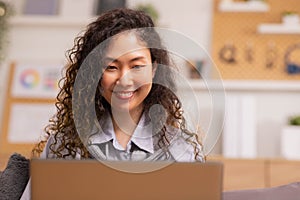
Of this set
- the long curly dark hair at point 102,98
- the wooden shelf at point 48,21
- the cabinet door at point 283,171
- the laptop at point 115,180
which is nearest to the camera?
the laptop at point 115,180

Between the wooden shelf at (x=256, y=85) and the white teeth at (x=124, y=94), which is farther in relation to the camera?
the wooden shelf at (x=256, y=85)

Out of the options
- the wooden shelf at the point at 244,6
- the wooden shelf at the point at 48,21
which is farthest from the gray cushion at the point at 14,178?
the wooden shelf at the point at 244,6

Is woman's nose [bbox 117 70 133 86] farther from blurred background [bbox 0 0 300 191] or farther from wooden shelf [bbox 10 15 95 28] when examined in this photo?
wooden shelf [bbox 10 15 95 28]

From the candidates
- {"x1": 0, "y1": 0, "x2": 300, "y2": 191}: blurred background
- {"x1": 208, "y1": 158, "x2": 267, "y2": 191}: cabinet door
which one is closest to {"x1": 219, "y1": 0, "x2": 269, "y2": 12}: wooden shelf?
{"x1": 0, "y1": 0, "x2": 300, "y2": 191}: blurred background

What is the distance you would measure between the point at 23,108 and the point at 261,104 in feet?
4.41

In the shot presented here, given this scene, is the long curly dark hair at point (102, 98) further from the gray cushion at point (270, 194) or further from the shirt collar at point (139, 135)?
the gray cushion at point (270, 194)

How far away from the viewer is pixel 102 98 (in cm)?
144

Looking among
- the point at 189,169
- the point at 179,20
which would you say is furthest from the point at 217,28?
the point at 189,169

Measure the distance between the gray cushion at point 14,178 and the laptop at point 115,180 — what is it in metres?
0.43

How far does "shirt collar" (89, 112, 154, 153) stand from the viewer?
56.1 inches

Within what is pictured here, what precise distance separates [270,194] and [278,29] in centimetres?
189

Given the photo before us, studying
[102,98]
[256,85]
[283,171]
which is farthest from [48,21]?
Result: [102,98]

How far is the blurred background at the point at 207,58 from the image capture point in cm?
313

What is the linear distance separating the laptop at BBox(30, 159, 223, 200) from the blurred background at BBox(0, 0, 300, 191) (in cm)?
206
